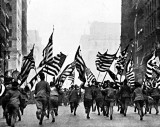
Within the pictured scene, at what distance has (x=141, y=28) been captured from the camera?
68.8 m

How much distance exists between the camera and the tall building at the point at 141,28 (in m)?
56.2

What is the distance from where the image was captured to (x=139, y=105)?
21625 mm

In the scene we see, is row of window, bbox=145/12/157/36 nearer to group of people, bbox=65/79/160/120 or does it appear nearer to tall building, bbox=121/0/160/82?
tall building, bbox=121/0/160/82

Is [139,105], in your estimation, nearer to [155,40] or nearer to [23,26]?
[155,40]

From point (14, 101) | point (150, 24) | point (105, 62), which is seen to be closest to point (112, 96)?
point (105, 62)

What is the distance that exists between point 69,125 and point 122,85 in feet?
22.8

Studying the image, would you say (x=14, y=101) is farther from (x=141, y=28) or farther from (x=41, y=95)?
(x=141, y=28)

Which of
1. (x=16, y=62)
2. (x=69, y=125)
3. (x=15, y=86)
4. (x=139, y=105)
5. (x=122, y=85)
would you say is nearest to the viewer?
(x=15, y=86)

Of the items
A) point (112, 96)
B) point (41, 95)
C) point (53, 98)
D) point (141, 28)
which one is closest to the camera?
point (41, 95)

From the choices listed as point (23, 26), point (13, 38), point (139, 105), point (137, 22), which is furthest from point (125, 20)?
point (139, 105)

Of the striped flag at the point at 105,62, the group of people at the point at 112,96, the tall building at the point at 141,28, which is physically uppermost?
the tall building at the point at 141,28

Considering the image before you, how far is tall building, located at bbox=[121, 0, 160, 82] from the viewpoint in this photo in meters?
56.2

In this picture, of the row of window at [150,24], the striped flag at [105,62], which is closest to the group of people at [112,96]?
the striped flag at [105,62]

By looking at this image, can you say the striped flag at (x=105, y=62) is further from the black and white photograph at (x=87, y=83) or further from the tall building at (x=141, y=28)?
the tall building at (x=141, y=28)
